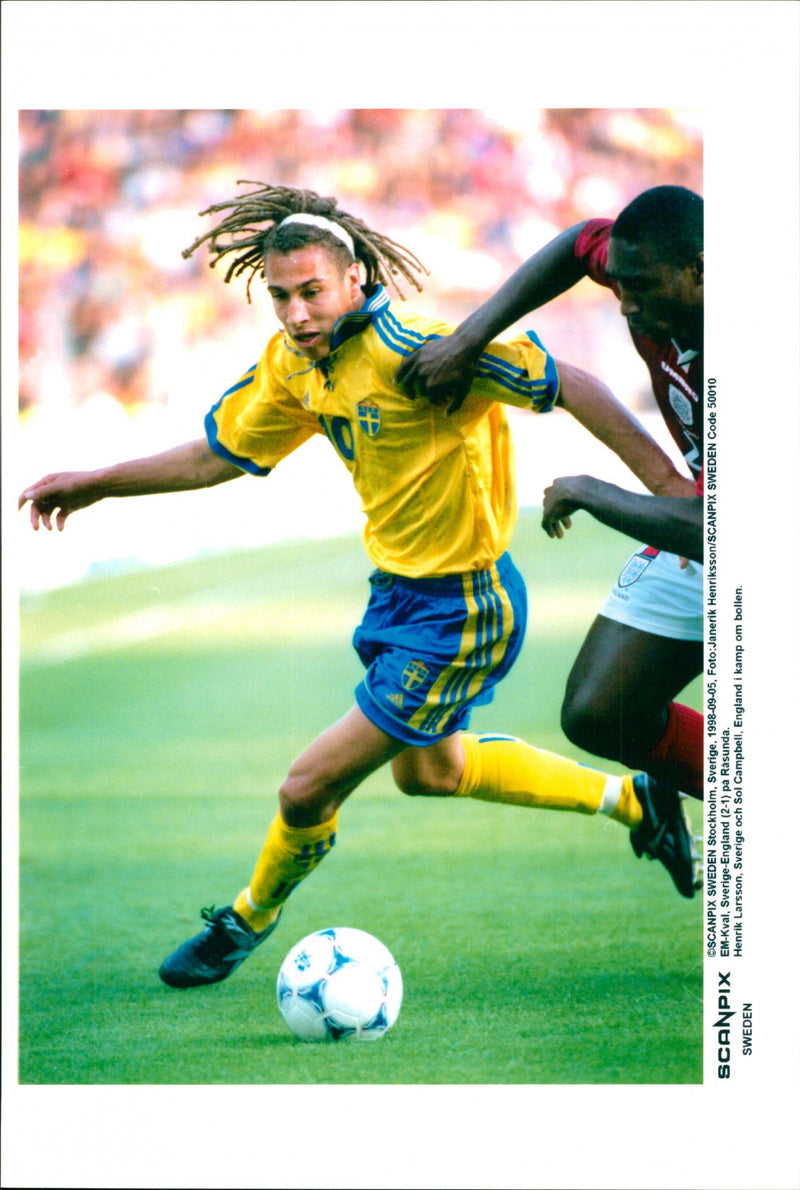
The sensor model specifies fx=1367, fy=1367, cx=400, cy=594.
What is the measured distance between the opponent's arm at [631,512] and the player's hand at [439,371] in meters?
0.32

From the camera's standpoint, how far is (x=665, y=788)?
12.3ft

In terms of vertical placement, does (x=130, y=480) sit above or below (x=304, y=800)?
above

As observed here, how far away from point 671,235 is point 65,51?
1515 millimetres

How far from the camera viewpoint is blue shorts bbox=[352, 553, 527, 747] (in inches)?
130

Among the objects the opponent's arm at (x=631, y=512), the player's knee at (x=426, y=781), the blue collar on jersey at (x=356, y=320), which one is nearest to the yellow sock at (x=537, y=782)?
the player's knee at (x=426, y=781)

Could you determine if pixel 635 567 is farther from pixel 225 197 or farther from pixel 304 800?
pixel 225 197

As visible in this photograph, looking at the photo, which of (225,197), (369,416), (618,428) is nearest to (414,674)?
(369,416)

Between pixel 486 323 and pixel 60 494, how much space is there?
46.5 inches

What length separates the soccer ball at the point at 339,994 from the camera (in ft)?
10.2

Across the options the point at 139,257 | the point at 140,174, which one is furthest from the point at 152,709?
the point at 140,174

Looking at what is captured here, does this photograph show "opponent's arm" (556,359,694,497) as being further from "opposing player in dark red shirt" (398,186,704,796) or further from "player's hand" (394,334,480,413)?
"player's hand" (394,334,480,413)

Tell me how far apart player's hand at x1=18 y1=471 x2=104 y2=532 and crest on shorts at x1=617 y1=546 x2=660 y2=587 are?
137cm

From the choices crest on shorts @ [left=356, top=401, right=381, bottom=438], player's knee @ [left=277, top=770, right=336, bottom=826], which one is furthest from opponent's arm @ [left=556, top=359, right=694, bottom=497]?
→ player's knee @ [left=277, top=770, right=336, bottom=826]

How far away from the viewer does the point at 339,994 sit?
3.12 metres
